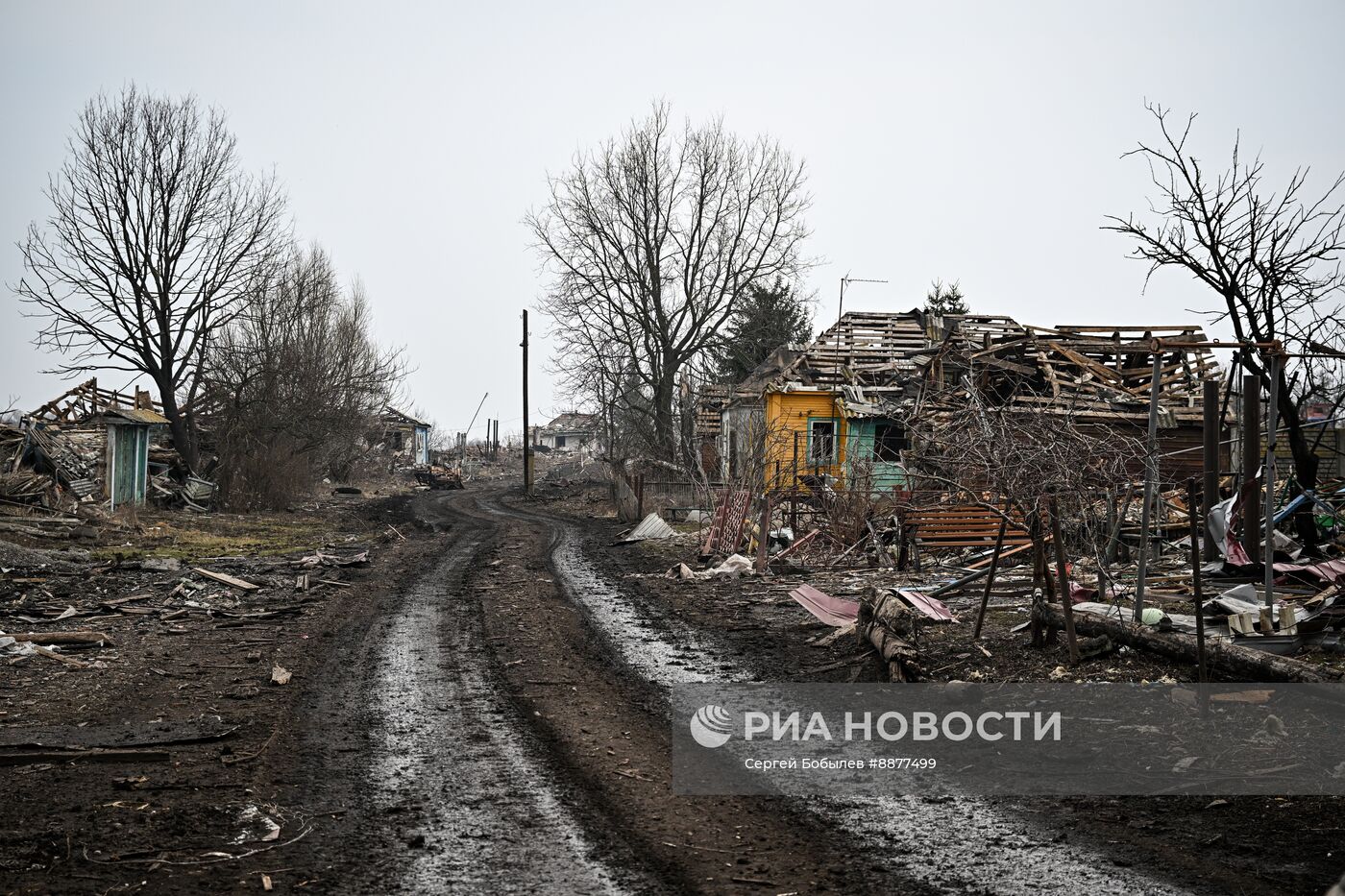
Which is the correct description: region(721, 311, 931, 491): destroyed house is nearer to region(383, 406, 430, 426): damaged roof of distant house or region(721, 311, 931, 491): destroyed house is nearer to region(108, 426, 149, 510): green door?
region(108, 426, 149, 510): green door

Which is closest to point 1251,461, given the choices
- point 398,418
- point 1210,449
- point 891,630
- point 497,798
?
point 1210,449

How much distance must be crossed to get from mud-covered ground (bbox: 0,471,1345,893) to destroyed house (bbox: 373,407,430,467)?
48.8m

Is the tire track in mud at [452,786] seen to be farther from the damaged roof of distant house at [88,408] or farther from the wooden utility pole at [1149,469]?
the damaged roof of distant house at [88,408]

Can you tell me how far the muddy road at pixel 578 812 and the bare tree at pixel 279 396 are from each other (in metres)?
23.9

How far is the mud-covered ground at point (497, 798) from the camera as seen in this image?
4617mm

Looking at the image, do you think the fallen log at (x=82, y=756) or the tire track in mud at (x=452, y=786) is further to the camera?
the fallen log at (x=82, y=756)

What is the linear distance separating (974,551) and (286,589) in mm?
10555

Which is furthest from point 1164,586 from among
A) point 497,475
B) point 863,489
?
point 497,475

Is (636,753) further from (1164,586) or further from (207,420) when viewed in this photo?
(207,420)

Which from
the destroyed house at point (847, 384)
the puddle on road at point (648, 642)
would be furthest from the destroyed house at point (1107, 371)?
the puddle on road at point (648, 642)

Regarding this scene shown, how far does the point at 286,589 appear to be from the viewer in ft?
49.1

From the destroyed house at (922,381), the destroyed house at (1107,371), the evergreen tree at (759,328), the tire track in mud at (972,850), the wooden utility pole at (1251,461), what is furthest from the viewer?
the evergreen tree at (759,328)

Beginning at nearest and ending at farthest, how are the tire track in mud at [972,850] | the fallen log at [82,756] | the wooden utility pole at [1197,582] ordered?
the tire track in mud at [972,850] < the fallen log at [82,756] < the wooden utility pole at [1197,582]

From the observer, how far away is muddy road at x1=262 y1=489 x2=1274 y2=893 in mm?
4594
